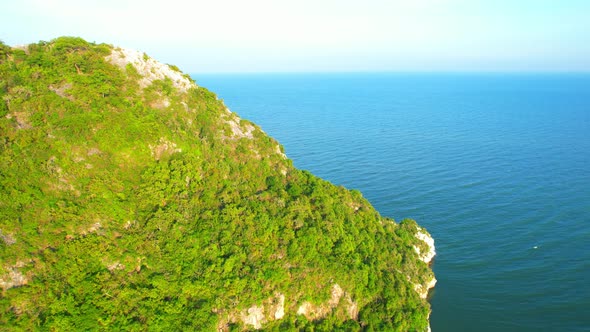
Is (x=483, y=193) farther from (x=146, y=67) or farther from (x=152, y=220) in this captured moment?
(x=146, y=67)

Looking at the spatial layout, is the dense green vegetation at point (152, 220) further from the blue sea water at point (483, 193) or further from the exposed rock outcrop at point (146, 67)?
the blue sea water at point (483, 193)

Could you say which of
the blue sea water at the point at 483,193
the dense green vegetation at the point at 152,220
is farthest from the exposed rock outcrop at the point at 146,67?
the blue sea water at the point at 483,193

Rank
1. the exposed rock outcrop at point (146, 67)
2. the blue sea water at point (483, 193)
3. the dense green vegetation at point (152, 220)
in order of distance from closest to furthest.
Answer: the dense green vegetation at point (152, 220) < the exposed rock outcrop at point (146, 67) < the blue sea water at point (483, 193)

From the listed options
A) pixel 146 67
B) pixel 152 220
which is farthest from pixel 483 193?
pixel 146 67

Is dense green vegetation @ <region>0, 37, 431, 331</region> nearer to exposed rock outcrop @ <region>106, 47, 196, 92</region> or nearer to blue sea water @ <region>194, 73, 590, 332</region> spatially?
exposed rock outcrop @ <region>106, 47, 196, 92</region>

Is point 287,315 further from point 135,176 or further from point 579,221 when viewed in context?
point 579,221

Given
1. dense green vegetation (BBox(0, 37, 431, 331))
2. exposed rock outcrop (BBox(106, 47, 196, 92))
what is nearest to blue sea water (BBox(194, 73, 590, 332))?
dense green vegetation (BBox(0, 37, 431, 331))
